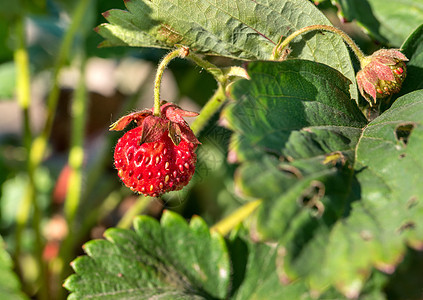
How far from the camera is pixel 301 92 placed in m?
0.68

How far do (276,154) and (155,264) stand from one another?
0.47 metres

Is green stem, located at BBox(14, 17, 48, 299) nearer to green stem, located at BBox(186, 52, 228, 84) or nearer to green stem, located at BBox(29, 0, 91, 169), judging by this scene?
green stem, located at BBox(29, 0, 91, 169)

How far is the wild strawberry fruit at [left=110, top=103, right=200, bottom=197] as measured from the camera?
2.58 ft

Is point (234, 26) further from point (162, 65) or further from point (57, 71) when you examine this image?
point (57, 71)

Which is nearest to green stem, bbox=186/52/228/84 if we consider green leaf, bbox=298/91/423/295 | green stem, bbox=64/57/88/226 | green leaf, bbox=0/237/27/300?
green leaf, bbox=298/91/423/295

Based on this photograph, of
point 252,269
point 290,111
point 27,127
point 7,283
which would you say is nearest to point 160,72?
point 290,111

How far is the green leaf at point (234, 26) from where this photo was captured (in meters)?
0.76

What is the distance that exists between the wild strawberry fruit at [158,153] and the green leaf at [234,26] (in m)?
0.12

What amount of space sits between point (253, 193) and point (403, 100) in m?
0.34

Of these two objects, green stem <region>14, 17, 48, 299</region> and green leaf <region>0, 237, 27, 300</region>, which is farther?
green stem <region>14, 17, 48, 299</region>

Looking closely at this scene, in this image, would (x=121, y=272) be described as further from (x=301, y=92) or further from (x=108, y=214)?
(x=108, y=214)

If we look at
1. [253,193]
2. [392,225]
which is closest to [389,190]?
[392,225]

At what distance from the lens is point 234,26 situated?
781 mm

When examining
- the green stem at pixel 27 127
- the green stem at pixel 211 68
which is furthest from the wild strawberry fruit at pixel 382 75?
the green stem at pixel 27 127
